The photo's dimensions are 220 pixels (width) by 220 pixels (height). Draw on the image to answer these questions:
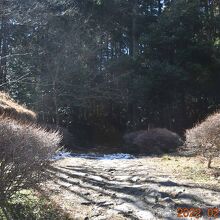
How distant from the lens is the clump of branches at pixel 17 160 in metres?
3.83

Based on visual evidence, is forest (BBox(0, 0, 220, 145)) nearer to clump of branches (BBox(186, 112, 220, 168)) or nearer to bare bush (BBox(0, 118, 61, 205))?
clump of branches (BBox(186, 112, 220, 168))

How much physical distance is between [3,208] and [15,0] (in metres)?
5.12

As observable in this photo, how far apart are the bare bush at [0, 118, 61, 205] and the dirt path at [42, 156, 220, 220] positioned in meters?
1.04

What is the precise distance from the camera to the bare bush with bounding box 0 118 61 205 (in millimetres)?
3824

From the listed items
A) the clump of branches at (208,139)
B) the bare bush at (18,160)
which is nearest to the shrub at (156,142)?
the clump of branches at (208,139)

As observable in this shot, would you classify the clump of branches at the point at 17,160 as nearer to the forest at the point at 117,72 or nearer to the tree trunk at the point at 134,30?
the forest at the point at 117,72

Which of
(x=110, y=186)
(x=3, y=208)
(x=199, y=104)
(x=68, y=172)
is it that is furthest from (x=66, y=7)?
(x=3, y=208)

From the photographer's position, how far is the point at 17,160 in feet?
12.7

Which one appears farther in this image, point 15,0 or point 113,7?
point 113,7

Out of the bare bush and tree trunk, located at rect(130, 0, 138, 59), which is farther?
tree trunk, located at rect(130, 0, 138, 59)

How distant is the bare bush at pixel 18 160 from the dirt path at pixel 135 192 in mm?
1038

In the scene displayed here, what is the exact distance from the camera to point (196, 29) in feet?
58.6

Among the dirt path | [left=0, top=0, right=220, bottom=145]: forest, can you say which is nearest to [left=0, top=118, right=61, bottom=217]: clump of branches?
the dirt path

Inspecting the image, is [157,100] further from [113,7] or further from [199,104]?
[113,7]
